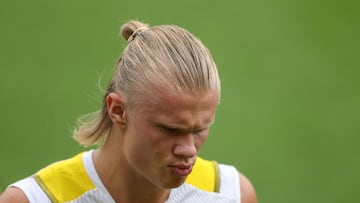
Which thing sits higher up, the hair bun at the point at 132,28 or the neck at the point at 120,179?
the hair bun at the point at 132,28

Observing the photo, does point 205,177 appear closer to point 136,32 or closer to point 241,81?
point 136,32

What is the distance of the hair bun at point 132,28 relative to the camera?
156 cm

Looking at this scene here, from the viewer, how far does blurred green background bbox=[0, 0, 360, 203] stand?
2914mm

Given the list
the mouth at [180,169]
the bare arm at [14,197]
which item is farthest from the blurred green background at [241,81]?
the mouth at [180,169]

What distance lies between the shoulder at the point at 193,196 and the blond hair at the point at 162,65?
240mm

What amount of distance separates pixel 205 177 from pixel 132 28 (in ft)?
1.11

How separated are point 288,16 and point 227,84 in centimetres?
35

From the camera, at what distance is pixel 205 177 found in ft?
5.49

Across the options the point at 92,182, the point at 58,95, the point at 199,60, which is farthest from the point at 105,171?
the point at 58,95

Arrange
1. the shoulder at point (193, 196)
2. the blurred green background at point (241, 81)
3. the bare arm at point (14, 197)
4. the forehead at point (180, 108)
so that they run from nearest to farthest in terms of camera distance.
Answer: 1. the forehead at point (180, 108)
2. the bare arm at point (14, 197)
3. the shoulder at point (193, 196)
4. the blurred green background at point (241, 81)

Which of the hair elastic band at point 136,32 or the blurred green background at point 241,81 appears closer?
the hair elastic band at point 136,32

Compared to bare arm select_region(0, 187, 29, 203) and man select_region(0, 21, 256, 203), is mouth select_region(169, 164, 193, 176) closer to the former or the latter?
man select_region(0, 21, 256, 203)

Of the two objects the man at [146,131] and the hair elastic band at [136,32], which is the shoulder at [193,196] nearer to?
the man at [146,131]

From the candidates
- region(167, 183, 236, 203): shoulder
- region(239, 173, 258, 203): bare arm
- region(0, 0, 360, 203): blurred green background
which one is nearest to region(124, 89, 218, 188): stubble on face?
region(167, 183, 236, 203): shoulder
